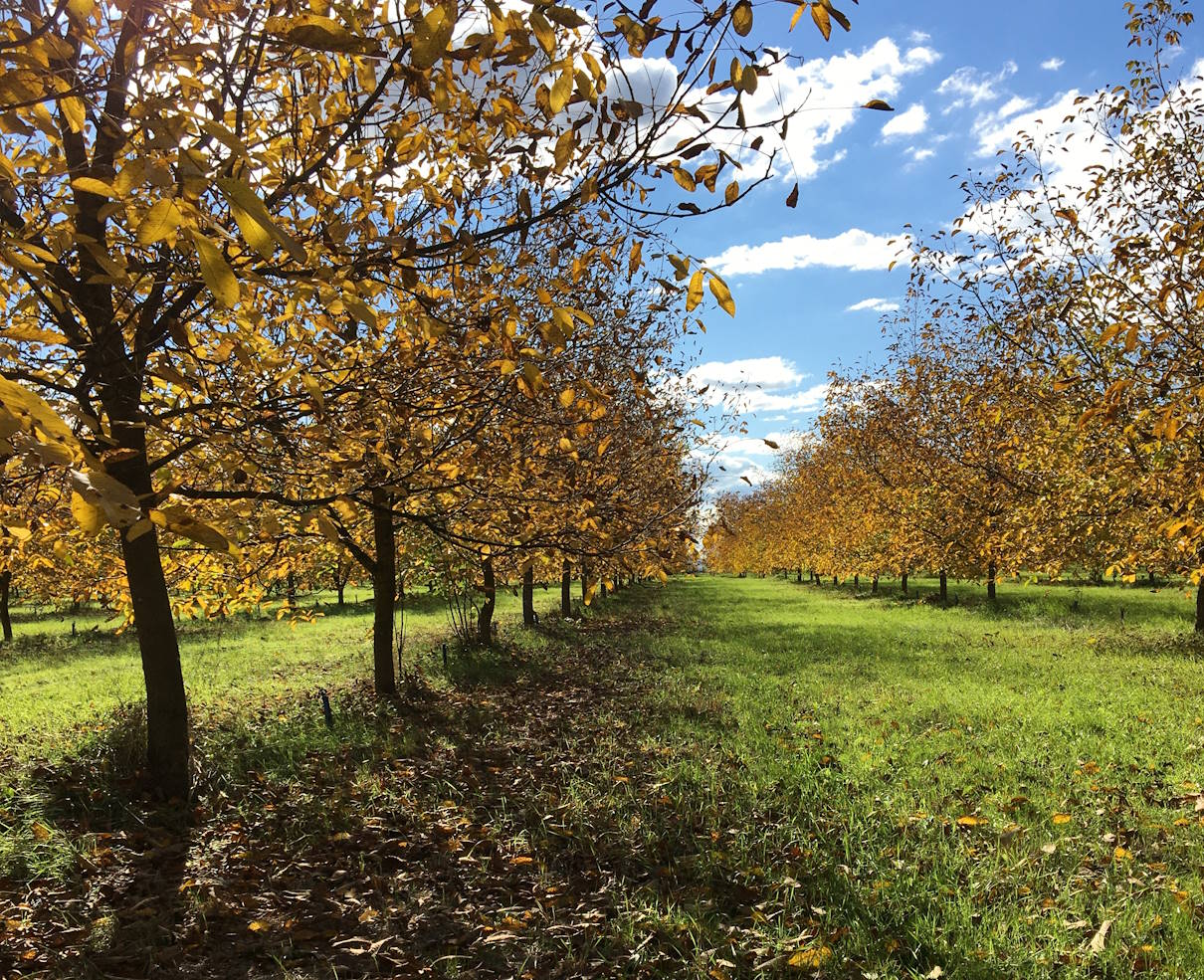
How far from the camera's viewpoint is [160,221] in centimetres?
143

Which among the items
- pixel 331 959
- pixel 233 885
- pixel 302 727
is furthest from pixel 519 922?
pixel 302 727

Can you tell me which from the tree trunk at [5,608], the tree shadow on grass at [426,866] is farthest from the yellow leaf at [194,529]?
the tree trunk at [5,608]

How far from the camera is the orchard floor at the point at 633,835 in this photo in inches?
161

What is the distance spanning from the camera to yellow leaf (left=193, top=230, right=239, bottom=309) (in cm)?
124

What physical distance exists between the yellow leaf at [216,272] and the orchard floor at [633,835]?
4.12 meters

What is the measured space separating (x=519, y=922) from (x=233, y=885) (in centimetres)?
214

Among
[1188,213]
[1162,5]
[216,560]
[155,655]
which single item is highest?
[1162,5]

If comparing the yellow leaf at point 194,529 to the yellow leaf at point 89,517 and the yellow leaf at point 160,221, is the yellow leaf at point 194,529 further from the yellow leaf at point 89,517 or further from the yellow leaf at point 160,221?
the yellow leaf at point 160,221

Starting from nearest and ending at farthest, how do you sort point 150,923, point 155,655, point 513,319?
point 513,319 → point 150,923 → point 155,655

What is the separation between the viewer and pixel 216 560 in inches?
319

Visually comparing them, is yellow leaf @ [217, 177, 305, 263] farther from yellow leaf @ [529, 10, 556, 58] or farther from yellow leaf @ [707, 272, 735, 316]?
yellow leaf @ [707, 272, 735, 316]

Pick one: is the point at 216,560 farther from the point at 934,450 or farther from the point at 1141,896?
the point at 934,450

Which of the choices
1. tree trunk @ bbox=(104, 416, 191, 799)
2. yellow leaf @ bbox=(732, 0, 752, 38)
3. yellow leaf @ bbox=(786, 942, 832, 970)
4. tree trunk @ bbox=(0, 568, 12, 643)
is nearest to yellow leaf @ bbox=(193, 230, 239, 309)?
yellow leaf @ bbox=(732, 0, 752, 38)

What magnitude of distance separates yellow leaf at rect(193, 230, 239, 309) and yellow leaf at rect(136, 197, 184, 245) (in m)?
0.17
